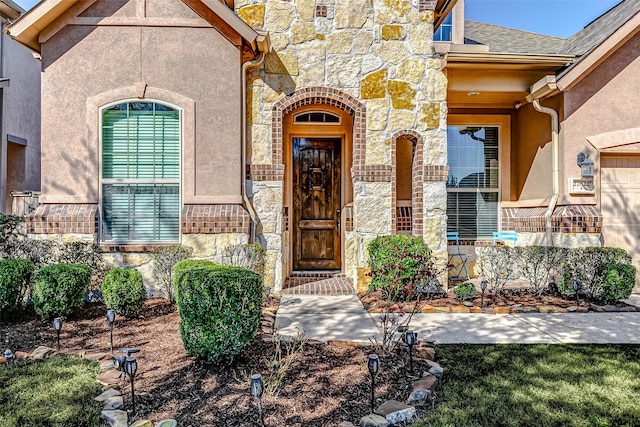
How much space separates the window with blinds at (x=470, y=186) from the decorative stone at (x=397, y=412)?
574 cm

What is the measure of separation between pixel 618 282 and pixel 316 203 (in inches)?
194

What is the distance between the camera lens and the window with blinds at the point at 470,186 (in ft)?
26.5

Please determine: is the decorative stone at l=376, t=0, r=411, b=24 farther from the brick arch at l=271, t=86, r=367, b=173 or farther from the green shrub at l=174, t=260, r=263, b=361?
the green shrub at l=174, t=260, r=263, b=361

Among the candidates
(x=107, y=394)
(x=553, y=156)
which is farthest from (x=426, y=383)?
(x=553, y=156)

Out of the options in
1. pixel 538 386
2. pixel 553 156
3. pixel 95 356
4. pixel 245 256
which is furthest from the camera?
pixel 553 156

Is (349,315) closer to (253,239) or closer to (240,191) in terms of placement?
(253,239)

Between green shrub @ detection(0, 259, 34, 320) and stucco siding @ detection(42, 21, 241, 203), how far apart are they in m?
1.40

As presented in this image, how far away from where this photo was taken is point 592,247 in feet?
19.7

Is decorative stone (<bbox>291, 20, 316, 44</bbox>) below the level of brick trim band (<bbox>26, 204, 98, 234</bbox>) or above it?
above

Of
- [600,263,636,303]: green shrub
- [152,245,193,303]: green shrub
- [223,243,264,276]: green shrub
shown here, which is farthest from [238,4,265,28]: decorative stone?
[600,263,636,303]: green shrub

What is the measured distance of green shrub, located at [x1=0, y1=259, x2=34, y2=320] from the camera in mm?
4613

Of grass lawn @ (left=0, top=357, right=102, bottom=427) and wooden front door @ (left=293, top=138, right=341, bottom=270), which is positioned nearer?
grass lawn @ (left=0, top=357, right=102, bottom=427)

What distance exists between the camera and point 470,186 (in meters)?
8.09

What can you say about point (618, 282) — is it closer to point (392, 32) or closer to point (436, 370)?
point (436, 370)
